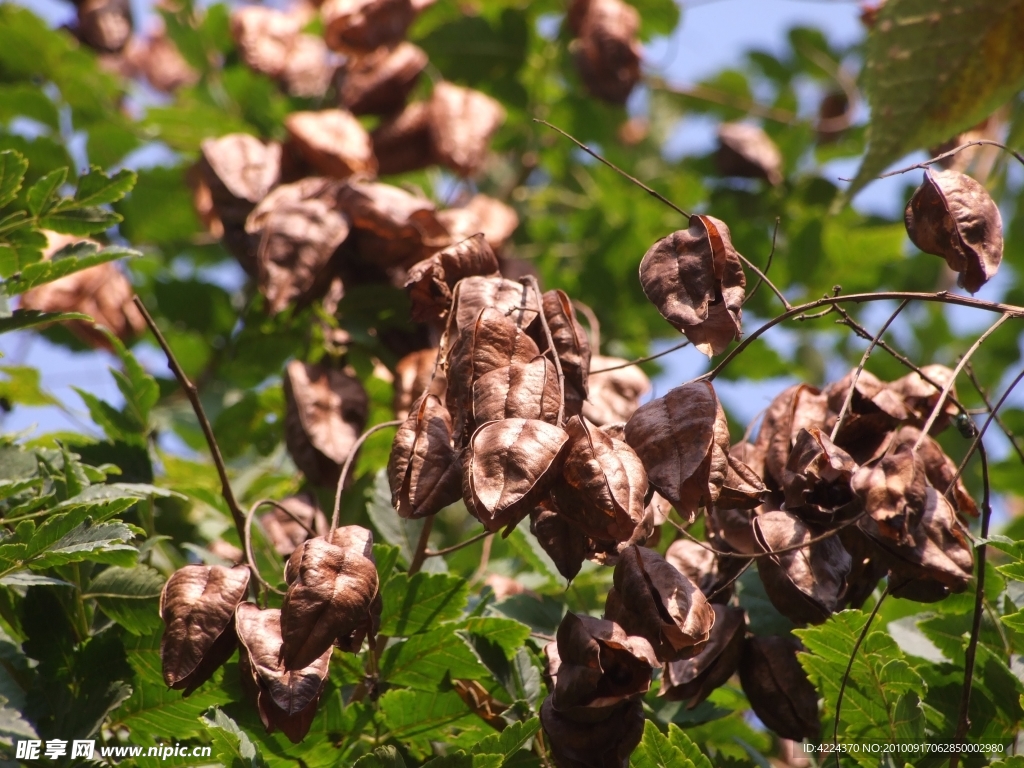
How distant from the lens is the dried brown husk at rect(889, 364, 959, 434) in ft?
5.14

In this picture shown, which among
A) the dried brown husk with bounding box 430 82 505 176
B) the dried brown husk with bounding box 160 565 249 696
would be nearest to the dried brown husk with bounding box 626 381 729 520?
the dried brown husk with bounding box 160 565 249 696

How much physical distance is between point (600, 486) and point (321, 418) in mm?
855

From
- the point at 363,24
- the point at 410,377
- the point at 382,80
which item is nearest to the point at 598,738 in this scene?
the point at 410,377

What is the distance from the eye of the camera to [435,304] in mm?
1627

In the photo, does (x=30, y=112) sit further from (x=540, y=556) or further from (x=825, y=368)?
(x=825, y=368)

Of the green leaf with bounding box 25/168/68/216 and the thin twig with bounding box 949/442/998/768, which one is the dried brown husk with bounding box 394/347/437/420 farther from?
the thin twig with bounding box 949/442/998/768

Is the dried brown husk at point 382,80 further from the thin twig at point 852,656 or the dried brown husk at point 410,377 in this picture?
the thin twig at point 852,656

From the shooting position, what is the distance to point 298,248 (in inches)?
79.3

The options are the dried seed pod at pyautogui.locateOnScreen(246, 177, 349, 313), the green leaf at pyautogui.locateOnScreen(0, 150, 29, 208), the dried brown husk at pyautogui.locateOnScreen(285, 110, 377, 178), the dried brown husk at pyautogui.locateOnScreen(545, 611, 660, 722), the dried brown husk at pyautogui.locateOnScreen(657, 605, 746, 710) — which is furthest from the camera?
the dried brown husk at pyautogui.locateOnScreen(285, 110, 377, 178)

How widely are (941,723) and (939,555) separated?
299mm

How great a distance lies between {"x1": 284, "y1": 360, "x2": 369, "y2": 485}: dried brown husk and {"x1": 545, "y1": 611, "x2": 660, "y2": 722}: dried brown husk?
2.50 feet

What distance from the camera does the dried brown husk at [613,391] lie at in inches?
68.4

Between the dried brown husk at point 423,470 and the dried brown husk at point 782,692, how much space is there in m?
0.49

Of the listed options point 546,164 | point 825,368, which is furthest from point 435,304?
point 825,368
